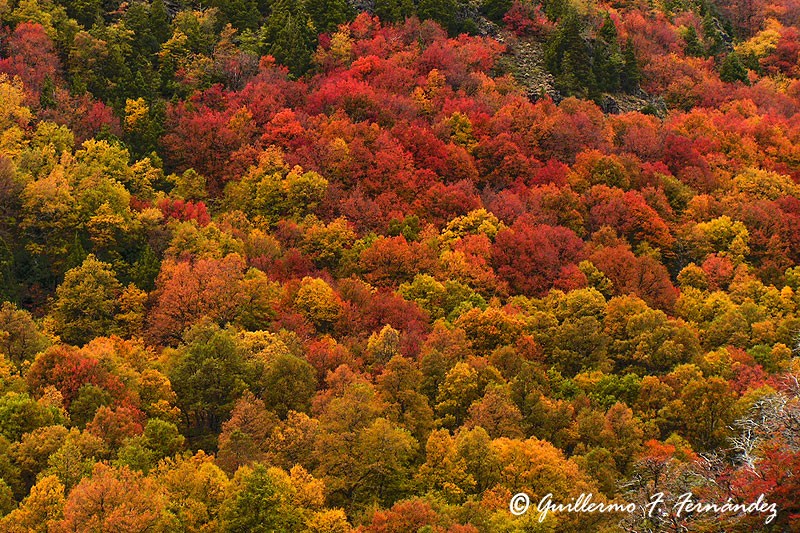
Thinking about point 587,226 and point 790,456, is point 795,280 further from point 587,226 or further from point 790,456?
point 790,456

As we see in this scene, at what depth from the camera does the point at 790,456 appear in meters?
48.7

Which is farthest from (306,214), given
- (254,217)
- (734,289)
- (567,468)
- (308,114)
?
(567,468)

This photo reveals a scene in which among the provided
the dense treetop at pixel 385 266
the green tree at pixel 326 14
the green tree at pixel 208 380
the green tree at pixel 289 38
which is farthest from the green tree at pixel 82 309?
the green tree at pixel 326 14

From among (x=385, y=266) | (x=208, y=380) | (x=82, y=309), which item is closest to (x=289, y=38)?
(x=385, y=266)

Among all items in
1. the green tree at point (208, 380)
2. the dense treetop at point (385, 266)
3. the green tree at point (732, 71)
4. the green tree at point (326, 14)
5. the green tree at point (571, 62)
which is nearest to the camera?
the dense treetop at point (385, 266)

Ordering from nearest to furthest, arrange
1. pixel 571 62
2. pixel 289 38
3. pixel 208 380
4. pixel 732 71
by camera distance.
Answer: pixel 208 380, pixel 289 38, pixel 571 62, pixel 732 71

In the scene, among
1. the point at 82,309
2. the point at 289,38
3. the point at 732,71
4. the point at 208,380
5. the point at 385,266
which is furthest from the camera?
the point at 732,71

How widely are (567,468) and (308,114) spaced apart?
239 feet

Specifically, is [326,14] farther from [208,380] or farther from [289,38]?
[208,380]

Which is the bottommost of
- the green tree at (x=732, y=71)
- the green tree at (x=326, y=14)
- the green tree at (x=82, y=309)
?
the green tree at (x=82, y=309)

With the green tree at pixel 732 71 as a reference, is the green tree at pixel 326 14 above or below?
above

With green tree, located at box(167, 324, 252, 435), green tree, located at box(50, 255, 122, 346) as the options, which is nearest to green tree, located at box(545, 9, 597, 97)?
green tree, located at box(50, 255, 122, 346)

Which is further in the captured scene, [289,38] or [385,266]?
[289,38]

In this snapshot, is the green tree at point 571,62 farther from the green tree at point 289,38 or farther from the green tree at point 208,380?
the green tree at point 208,380
